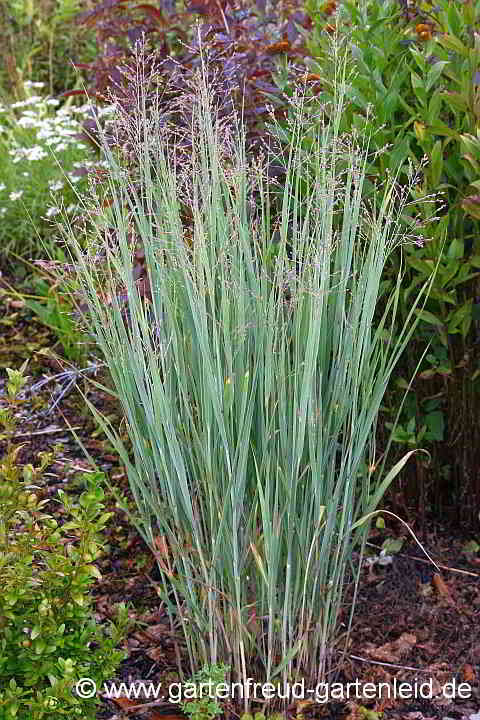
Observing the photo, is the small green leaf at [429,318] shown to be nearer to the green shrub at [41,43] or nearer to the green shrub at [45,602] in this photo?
the green shrub at [45,602]

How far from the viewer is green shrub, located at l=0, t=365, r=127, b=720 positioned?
2031 millimetres

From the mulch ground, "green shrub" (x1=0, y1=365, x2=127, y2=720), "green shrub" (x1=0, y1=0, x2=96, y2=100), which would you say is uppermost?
"green shrub" (x1=0, y1=0, x2=96, y2=100)

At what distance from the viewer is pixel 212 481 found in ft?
6.76

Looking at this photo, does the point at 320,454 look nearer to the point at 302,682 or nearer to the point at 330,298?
the point at 330,298


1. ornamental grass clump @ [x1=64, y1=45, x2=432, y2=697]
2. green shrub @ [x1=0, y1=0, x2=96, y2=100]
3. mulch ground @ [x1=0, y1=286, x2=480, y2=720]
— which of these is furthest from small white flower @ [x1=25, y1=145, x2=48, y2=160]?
ornamental grass clump @ [x1=64, y1=45, x2=432, y2=697]

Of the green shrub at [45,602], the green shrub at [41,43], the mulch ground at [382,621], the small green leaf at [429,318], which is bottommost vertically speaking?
the mulch ground at [382,621]

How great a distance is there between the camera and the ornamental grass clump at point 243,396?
2.03 meters

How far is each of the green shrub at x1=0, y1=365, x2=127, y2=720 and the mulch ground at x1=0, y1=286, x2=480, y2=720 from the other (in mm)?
224

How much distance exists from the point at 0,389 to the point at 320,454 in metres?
2.27

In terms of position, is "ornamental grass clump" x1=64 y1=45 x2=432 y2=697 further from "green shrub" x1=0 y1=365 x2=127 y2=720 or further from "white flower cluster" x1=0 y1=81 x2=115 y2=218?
"white flower cluster" x1=0 y1=81 x2=115 y2=218

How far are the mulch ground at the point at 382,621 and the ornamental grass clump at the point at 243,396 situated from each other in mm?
202

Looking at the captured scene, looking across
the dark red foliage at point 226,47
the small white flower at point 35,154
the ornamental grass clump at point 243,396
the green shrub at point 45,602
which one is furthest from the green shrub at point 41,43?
the green shrub at point 45,602

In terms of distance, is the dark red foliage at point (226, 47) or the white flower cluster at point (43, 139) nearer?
the dark red foliage at point (226, 47)

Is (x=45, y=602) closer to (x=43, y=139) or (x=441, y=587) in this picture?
(x=441, y=587)
